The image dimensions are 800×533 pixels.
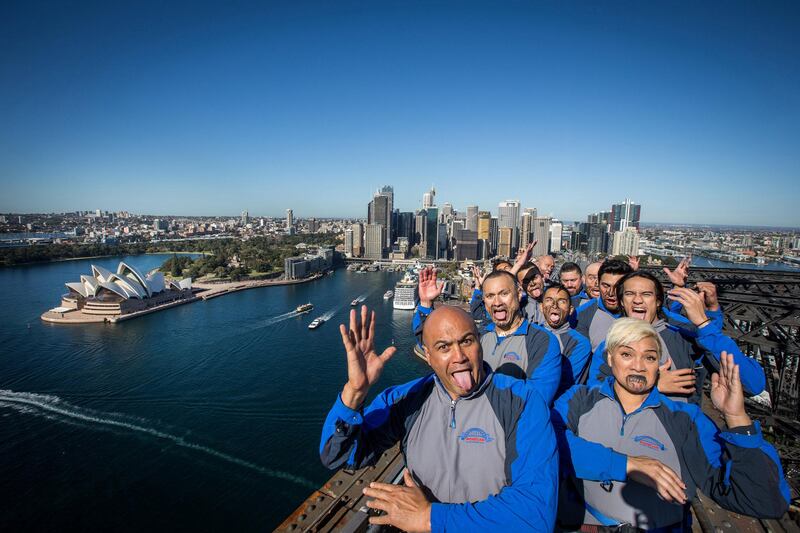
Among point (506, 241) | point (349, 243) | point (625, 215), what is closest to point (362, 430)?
point (349, 243)

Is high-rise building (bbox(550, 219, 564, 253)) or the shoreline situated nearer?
the shoreline

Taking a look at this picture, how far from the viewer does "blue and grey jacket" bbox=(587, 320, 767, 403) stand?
765 millimetres

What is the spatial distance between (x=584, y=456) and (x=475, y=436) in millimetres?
215

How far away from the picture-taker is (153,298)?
13008mm

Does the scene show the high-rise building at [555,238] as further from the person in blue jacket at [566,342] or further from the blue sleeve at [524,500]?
the blue sleeve at [524,500]

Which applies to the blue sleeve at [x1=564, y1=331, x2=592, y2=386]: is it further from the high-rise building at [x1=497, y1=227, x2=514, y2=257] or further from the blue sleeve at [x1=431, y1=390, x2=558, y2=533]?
the high-rise building at [x1=497, y1=227, x2=514, y2=257]

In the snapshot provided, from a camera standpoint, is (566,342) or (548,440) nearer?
(548,440)

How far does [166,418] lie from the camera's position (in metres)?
5.68

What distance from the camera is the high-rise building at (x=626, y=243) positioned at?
25.5 m

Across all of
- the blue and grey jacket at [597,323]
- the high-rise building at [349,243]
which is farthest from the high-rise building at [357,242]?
the blue and grey jacket at [597,323]

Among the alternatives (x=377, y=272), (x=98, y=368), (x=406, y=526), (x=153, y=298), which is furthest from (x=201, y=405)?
(x=377, y=272)

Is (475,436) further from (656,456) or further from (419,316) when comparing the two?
(419,316)

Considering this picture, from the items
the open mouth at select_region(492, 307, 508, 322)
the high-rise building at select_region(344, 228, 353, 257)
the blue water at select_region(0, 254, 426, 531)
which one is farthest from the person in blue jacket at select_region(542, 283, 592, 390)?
the high-rise building at select_region(344, 228, 353, 257)

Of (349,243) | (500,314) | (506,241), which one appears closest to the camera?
(500,314)
